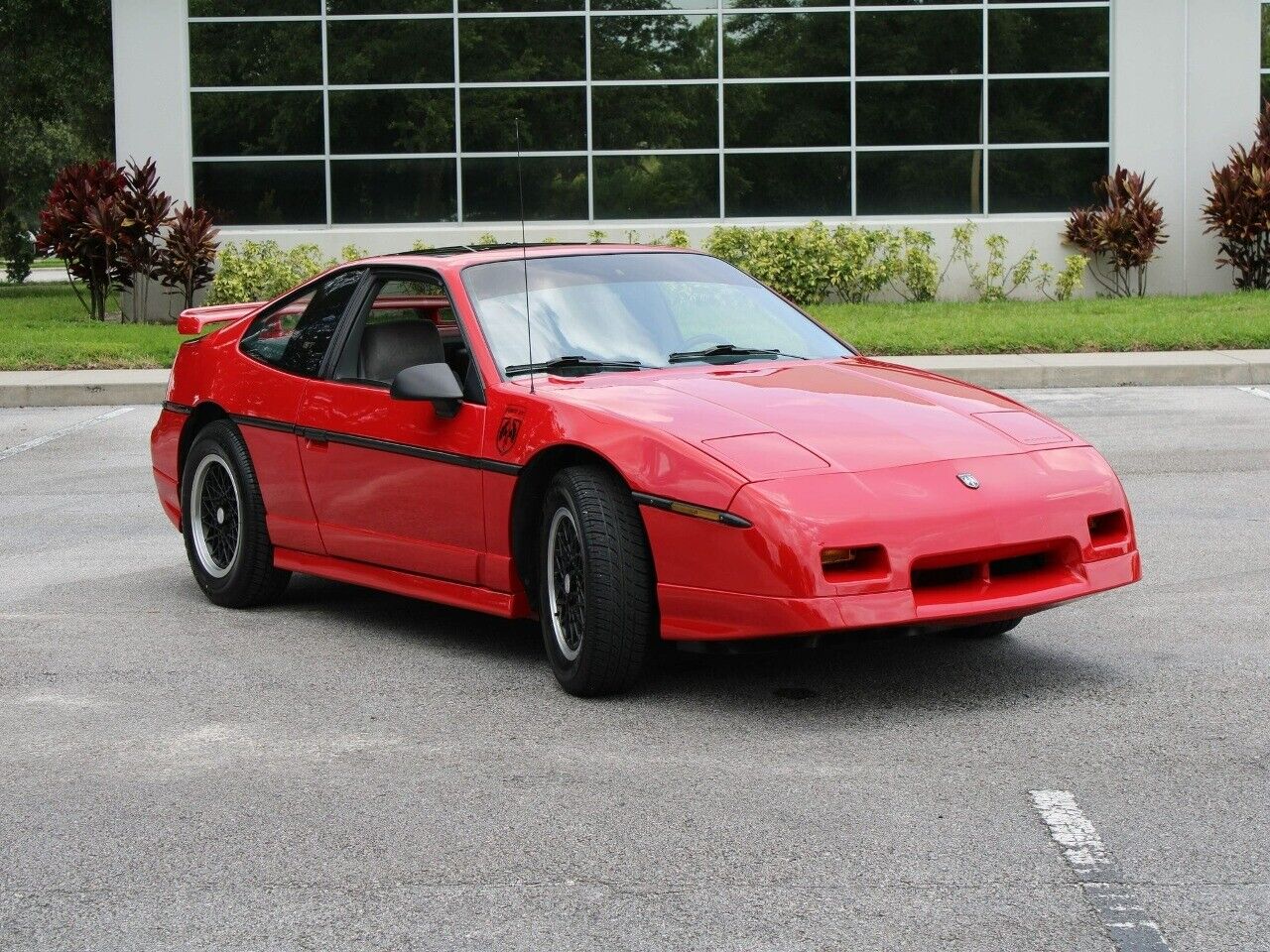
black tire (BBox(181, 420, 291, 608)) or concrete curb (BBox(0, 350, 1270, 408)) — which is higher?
concrete curb (BBox(0, 350, 1270, 408))

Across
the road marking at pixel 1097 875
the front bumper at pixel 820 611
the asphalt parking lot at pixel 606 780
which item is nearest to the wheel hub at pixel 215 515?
the asphalt parking lot at pixel 606 780

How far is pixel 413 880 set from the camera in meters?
4.33

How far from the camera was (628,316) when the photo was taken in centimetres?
687

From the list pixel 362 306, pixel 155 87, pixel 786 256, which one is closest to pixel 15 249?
pixel 155 87

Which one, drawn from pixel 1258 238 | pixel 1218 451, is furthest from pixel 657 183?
pixel 1218 451

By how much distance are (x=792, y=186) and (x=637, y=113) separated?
2.28m

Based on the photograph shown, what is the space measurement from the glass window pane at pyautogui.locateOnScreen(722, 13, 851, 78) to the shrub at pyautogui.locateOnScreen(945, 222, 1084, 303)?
9.28 feet

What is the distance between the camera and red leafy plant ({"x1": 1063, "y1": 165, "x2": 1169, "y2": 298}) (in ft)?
80.4

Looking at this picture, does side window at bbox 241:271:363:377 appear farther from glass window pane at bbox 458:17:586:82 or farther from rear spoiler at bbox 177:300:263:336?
glass window pane at bbox 458:17:586:82

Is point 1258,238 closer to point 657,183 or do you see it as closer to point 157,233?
point 657,183

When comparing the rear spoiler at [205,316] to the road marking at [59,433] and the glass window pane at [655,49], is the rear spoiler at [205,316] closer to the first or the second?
the road marking at [59,433]

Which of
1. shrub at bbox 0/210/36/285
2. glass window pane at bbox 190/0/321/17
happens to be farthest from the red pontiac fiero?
shrub at bbox 0/210/36/285

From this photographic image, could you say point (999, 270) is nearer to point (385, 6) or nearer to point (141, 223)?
point (385, 6)

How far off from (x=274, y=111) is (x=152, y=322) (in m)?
3.33
